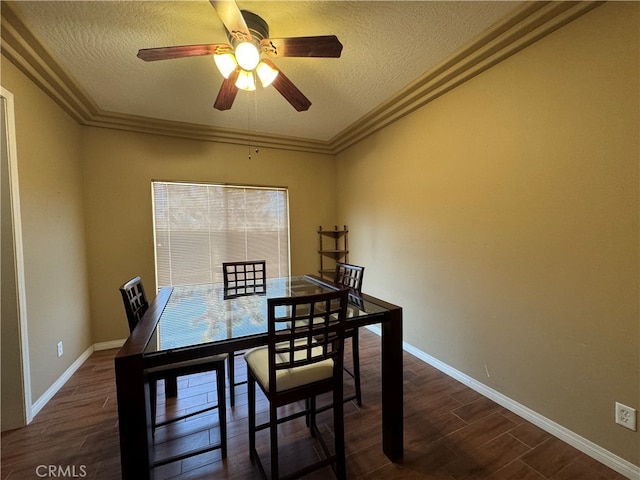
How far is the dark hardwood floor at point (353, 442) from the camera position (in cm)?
146

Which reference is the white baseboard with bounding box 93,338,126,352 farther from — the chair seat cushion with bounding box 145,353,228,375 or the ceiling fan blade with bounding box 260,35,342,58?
the ceiling fan blade with bounding box 260,35,342,58

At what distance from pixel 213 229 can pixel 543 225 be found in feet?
11.0

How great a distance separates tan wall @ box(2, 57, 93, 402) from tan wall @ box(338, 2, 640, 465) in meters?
3.25

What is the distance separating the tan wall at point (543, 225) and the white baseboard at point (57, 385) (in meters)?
3.23

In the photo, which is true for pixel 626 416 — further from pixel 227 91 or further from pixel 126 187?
pixel 126 187

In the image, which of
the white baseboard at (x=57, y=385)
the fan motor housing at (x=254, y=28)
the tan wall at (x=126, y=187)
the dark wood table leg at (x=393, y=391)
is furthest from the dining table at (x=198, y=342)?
the fan motor housing at (x=254, y=28)

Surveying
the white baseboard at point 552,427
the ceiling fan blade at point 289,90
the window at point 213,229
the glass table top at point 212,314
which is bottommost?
the white baseboard at point 552,427

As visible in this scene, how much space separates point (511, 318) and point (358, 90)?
232 cm

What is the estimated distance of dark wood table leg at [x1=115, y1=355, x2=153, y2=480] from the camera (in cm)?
108

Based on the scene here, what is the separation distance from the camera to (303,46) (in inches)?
59.5

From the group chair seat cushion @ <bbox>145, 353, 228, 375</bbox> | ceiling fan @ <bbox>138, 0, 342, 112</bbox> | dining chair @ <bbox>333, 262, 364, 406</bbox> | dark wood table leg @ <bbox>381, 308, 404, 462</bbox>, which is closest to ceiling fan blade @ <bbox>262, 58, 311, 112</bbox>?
ceiling fan @ <bbox>138, 0, 342, 112</bbox>

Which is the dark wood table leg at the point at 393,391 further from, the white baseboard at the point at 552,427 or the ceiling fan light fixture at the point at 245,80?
the ceiling fan light fixture at the point at 245,80

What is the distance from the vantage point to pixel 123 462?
109 centimetres

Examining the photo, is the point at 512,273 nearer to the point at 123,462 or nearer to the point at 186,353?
the point at 186,353
